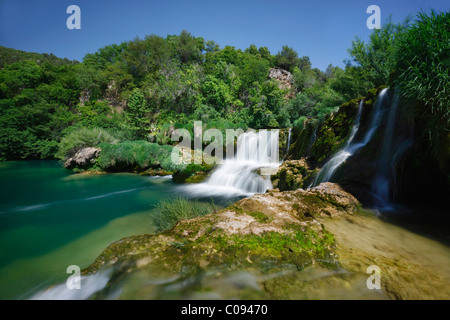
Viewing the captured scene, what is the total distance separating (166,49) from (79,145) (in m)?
22.8

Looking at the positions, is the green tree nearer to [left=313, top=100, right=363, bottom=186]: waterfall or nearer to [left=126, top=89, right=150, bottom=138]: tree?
[left=126, top=89, right=150, bottom=138]: tree

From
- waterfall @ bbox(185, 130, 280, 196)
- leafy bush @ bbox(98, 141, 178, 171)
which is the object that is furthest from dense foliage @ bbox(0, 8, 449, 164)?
waterfall @ bbox(185, 130, 280, 196)

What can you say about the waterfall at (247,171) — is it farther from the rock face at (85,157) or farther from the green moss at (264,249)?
the rock face at (85,157)

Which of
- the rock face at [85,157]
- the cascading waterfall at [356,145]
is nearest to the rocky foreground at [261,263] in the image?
the cascading waterfall at [356,145]

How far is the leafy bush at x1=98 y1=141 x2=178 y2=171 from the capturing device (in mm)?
13977

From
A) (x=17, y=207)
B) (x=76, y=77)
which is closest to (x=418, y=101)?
(x=17, y=207)

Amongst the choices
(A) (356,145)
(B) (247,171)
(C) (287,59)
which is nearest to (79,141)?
(B) (247,171)

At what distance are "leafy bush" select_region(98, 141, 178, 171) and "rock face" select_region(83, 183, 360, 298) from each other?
11.8 metres

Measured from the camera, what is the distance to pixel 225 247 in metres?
2.14

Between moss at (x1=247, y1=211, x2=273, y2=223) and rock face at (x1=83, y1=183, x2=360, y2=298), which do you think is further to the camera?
moss at (x1=247, y1=211, x2=273, y2=223)

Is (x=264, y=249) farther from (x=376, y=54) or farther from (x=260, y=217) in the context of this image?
(x=376, y=54)

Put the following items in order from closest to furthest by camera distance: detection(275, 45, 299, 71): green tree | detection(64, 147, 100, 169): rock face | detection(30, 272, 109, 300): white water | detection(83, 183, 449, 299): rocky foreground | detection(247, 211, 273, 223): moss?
detection(83, 183, 449, 299): rocky foreground < detection(30, 272, 109, 300): white water < detection(247, 211, 273, 223): moss < detection(64, 147, 100, 169): rock face < detection(275, 45, 299, 71): green tree

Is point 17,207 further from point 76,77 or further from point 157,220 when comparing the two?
point 76,77
